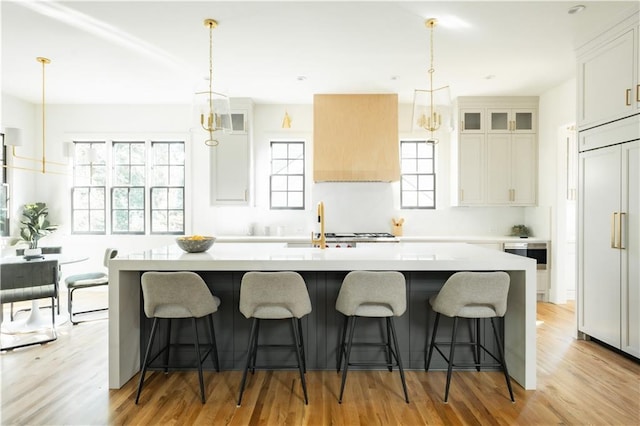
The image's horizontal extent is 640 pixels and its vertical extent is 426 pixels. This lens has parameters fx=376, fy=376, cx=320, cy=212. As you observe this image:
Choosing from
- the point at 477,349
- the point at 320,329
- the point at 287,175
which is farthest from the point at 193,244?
the point at 287,175

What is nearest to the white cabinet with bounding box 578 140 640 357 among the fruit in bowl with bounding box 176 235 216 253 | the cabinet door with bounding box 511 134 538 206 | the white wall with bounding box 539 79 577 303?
the white wall with bounding box 539 79 577 303

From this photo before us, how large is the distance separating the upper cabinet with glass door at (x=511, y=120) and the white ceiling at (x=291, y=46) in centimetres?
29

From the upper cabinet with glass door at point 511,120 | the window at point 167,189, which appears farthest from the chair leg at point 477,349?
the window at point 167,189

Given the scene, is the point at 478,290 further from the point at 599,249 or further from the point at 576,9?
the point at 576,9

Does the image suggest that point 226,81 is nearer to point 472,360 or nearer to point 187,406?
point 187,406

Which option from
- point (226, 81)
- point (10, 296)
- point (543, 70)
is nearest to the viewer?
point (10, 296)

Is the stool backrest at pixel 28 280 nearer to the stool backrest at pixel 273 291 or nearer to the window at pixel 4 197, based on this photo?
the window at pixel 4 197

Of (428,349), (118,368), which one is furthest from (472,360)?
(118,368)

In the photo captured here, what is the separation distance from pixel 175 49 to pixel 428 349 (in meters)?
3.80

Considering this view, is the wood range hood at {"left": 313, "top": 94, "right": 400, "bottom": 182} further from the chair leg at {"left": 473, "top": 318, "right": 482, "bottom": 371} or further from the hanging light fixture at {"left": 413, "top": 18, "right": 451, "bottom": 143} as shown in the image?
the chair leg at {"left": 473, "top": 318, "right": 482, "bottom": 371}

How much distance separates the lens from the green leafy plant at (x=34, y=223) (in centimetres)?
543

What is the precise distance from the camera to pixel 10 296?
3.58m

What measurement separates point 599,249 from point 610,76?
1.58m

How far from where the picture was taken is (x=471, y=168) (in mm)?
5562
